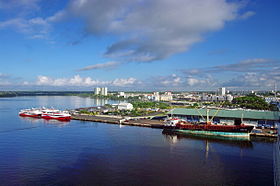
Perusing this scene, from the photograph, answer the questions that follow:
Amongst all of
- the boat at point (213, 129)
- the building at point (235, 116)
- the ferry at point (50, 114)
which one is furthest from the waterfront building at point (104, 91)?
the boat at point (213, 129)

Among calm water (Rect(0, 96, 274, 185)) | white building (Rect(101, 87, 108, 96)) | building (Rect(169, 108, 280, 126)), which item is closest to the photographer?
calm water (Rect(0, 96, 274, 185))

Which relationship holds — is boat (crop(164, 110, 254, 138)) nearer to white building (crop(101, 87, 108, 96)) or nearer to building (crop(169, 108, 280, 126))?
building (crop(169, 108, 280, 126))

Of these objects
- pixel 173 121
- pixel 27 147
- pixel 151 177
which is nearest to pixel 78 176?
pixel 151 177

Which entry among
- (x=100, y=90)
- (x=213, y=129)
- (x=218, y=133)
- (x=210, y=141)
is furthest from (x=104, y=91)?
(x=210, y=141)

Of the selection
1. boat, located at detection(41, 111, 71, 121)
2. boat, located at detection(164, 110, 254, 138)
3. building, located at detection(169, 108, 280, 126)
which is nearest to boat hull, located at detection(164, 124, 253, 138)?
boat, located at detection(164, 110, 254, 138)

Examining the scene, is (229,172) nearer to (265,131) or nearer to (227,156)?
(227,156)

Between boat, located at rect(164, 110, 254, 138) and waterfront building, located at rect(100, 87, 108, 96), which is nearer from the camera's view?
boat, located at rect(164, 110, 254, 138)

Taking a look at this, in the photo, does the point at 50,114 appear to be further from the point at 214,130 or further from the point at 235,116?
the point at 235,116
